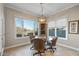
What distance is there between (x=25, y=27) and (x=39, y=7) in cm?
48

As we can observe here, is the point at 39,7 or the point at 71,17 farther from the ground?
the point at 39,7

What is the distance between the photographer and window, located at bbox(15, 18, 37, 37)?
2.08 meters

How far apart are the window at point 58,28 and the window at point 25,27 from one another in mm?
315

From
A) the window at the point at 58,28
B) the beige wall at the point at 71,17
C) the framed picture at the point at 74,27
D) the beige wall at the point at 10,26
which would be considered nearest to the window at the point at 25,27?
the beige wall at the point at 10,26

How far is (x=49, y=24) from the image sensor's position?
6.93 feet

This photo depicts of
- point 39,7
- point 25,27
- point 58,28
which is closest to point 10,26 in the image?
point 25,27

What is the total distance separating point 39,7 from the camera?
201 centimetres

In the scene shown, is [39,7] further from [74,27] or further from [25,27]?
[74,27]

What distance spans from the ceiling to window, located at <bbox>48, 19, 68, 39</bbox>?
0.21m

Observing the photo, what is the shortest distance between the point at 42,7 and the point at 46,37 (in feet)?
1.90

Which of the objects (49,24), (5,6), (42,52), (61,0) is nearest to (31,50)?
(42,52)

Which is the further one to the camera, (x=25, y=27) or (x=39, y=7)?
(x=25, y=27)

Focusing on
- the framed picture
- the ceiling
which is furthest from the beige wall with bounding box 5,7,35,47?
the framed picture

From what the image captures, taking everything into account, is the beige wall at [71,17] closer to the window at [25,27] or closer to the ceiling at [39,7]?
the ceiling at [39,7]
